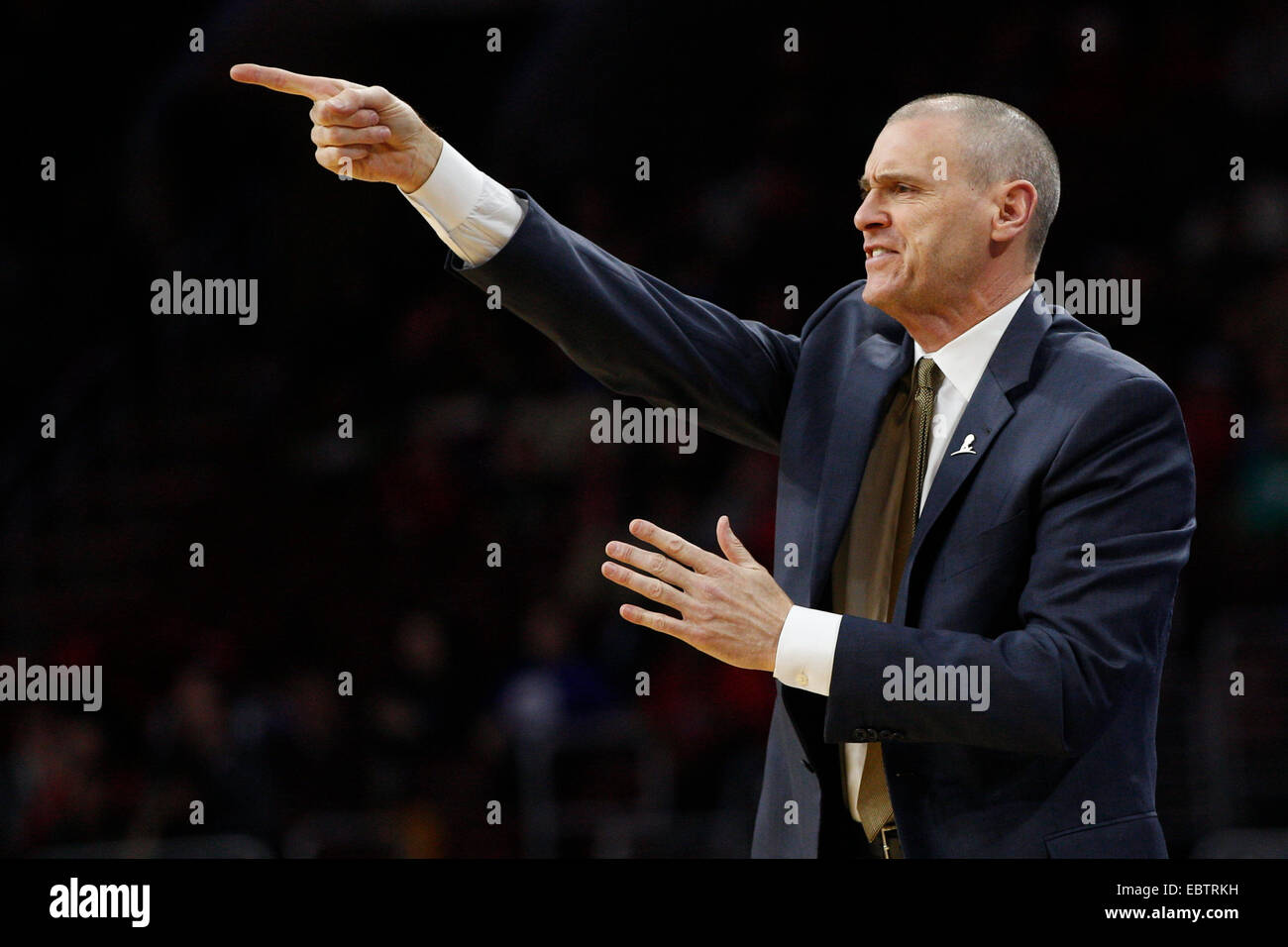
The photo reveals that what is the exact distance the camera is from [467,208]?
1973mm

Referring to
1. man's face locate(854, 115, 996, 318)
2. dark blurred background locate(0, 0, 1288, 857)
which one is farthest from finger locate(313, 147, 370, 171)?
dark blurred background locate(0, 0, 1288, 857)

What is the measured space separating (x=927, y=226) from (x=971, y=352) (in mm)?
183

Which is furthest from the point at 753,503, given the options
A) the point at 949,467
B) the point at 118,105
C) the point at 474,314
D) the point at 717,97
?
the point at 118,105

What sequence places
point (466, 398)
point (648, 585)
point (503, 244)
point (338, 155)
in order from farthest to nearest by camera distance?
point (466, 398) → point (503, 244) → point (338, 155) → point (648, 585)

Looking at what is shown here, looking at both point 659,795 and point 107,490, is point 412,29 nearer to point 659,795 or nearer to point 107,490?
point 107,490

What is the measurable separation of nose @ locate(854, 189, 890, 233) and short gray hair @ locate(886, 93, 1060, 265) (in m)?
0.12

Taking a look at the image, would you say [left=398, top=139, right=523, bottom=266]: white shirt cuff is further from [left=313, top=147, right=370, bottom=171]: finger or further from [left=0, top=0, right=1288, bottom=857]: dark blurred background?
[left=0, top=0, right=1288, bottom=857]: dark blurred background

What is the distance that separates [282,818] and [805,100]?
2858 millimetres

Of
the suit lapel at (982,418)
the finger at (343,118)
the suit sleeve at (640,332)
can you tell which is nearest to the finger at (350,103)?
the finger at (343,118)

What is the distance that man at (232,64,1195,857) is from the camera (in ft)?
5.82

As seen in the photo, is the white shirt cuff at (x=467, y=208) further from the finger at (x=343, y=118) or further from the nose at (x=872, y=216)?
the nose at (x=872, y=216)

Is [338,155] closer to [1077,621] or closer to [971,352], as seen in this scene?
[971,352]

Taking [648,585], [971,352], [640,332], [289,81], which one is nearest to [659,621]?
[648,585]

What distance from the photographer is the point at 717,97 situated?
5.23m
